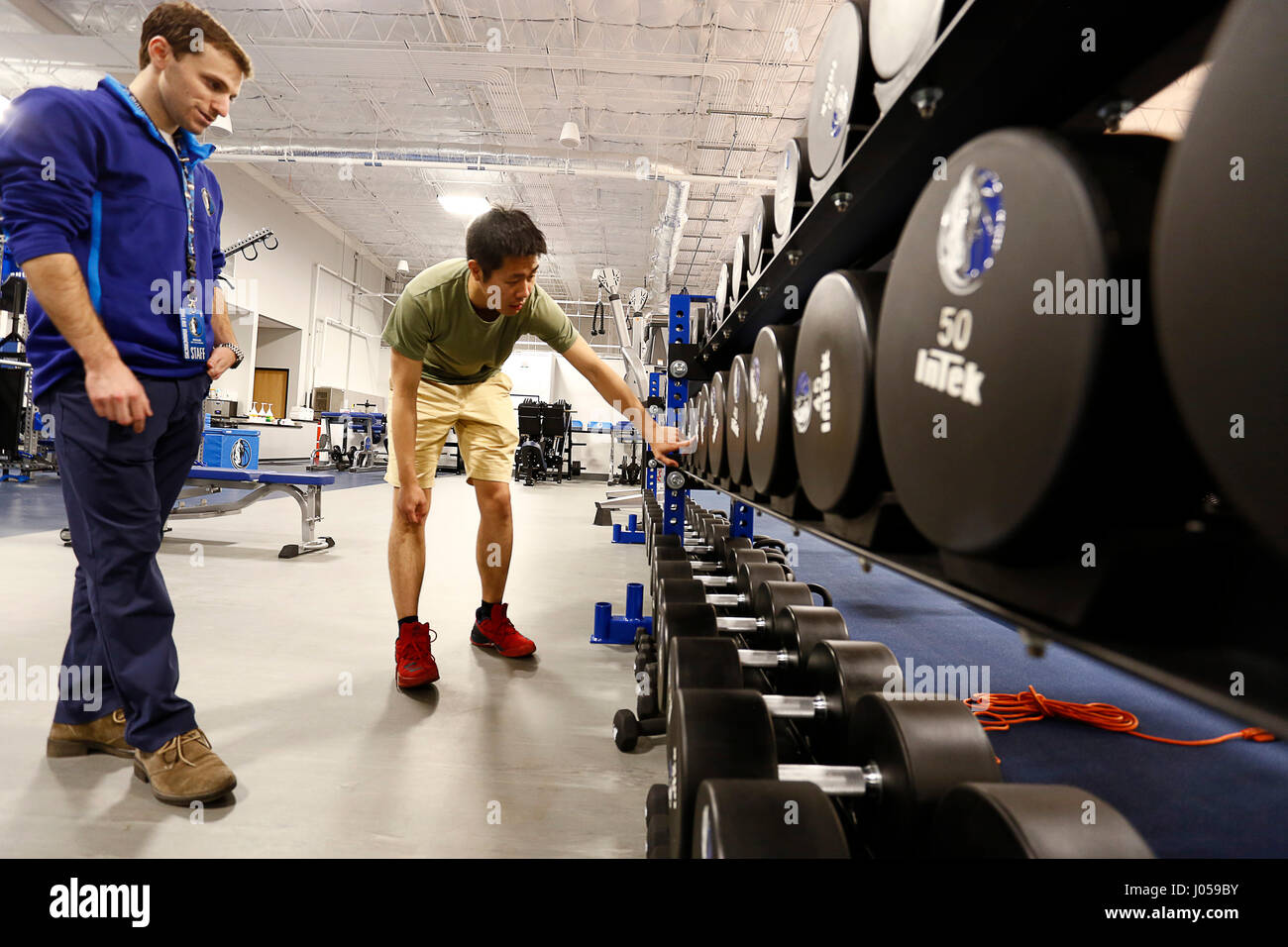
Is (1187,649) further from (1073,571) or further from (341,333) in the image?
(341,333)

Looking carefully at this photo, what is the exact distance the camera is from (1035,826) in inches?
23.9

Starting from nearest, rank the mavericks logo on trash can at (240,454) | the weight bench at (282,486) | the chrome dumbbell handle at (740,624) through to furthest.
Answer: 1. the chrome dumbbell handle at (740,624)
2. the weight bench at (282,486)
3. the mavericks logo on trash can at (240,454)

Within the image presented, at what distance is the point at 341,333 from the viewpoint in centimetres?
1321

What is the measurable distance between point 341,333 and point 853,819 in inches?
552

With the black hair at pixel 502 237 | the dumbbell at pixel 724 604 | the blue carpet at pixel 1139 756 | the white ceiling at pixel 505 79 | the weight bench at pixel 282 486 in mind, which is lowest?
the blue carpet at pixel 1139 756

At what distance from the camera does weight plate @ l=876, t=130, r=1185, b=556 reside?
0.35 meters

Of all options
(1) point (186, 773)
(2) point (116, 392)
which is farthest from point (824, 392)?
(1) point (186, 773)

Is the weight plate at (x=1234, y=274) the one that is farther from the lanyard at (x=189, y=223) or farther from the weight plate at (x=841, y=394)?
the lanyard at (x=189, y=223)

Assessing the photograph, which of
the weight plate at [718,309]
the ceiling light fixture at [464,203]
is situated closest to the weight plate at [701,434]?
the weight plate at [718,309]

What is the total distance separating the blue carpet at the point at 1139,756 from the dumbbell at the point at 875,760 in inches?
9.3

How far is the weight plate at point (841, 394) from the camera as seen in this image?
635mm

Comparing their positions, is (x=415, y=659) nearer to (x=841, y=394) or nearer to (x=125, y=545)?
(x=125, y=545)

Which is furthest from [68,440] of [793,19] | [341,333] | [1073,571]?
[341,333]

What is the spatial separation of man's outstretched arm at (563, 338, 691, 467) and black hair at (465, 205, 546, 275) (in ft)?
0.92
